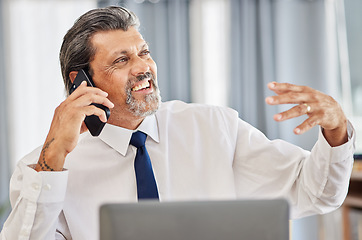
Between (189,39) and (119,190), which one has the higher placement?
(189,39)

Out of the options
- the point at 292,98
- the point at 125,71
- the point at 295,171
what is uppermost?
the point at 125,71

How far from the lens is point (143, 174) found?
1642 mm

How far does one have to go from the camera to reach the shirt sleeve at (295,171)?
1.47 metres

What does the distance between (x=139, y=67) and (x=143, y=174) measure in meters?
0.38

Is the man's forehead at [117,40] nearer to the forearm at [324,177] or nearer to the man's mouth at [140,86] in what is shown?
the man's mouth at [140,86]

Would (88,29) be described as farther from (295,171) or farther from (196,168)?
(295,171)

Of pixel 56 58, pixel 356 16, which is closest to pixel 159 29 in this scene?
pixel 56 58

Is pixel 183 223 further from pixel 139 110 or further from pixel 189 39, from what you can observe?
pixel 189 39

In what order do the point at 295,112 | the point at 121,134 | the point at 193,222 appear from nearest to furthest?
the point at 193,222
the point at 295,112
the point at 121,134

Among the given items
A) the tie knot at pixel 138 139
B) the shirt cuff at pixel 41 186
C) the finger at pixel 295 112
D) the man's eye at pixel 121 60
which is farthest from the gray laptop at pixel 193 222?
the man's eye at pixel 121 60

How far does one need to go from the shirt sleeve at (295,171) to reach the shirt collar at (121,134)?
309mm

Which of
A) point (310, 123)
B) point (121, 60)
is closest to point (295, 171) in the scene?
point (310, 123)

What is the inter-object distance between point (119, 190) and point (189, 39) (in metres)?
2.33

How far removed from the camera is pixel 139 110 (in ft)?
5.59
